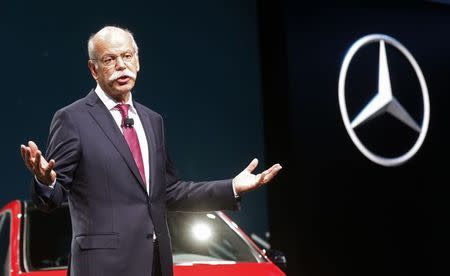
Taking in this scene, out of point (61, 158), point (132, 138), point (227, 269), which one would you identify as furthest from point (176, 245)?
point (61, 158)

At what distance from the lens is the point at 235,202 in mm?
2520

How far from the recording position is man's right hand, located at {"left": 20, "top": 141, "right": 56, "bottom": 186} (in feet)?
6.78

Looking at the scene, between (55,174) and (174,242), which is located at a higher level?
(55,174)

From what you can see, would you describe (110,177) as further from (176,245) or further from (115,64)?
(176,245)

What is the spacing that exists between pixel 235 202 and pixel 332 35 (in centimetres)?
503

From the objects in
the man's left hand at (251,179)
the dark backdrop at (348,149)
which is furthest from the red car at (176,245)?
the dark backdrop at (348,149)

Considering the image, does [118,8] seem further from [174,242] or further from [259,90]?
[174,242]

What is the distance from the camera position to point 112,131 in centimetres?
232

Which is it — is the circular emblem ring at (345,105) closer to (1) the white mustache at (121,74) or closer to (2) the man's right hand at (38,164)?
(1) the white mustache at (121,74)

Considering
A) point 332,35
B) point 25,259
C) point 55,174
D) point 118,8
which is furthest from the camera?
point 332,35

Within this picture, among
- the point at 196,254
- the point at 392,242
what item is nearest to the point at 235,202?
the point at 196,254

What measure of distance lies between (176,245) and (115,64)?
204cm

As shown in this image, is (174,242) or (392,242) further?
(392,242)

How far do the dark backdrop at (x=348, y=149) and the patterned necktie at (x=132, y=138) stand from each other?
183 inches
